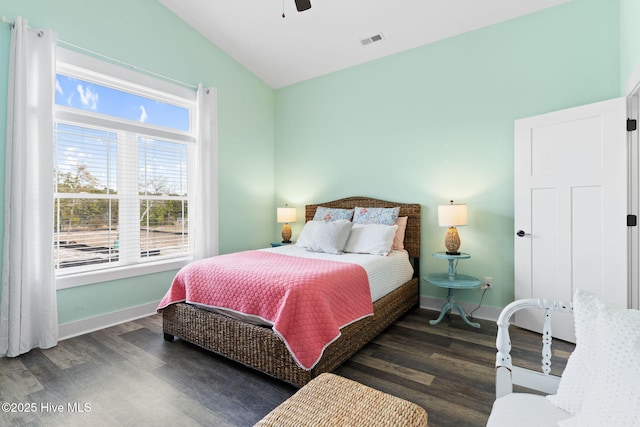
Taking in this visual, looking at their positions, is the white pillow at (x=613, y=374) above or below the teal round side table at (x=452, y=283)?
above

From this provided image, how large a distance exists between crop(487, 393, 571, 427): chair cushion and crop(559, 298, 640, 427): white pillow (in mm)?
91

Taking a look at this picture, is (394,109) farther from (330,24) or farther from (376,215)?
(376,215)

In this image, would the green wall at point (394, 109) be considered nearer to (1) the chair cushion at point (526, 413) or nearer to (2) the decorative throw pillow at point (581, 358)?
(2) the decorative throw pillow at point (581, 358)

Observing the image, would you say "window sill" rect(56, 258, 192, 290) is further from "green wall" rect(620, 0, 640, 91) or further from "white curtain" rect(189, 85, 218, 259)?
"green wall" rect(620, 0, 640, 91)

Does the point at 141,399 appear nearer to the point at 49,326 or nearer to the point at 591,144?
the point at 49,326

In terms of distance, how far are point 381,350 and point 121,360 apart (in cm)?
197

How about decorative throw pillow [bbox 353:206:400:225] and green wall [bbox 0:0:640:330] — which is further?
decorative throw pillow [bbox 353:206:400:225]

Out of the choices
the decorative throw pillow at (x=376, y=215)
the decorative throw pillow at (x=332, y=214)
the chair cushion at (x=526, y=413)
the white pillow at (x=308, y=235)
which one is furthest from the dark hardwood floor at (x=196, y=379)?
the decorative throw pillow at (x=332, y=214)

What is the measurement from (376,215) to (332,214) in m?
0.61

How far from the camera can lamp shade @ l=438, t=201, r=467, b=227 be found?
300 centimetres

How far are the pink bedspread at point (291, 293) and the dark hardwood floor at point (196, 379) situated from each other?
1.22 ft

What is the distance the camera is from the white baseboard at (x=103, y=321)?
9.12ft

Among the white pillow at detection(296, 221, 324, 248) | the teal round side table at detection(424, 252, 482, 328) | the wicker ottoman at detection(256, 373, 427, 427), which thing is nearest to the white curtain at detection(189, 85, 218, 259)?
the white pillow at detection(296, 221, 324, 248)

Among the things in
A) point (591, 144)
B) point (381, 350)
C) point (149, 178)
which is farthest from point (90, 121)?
point (591, 144)
